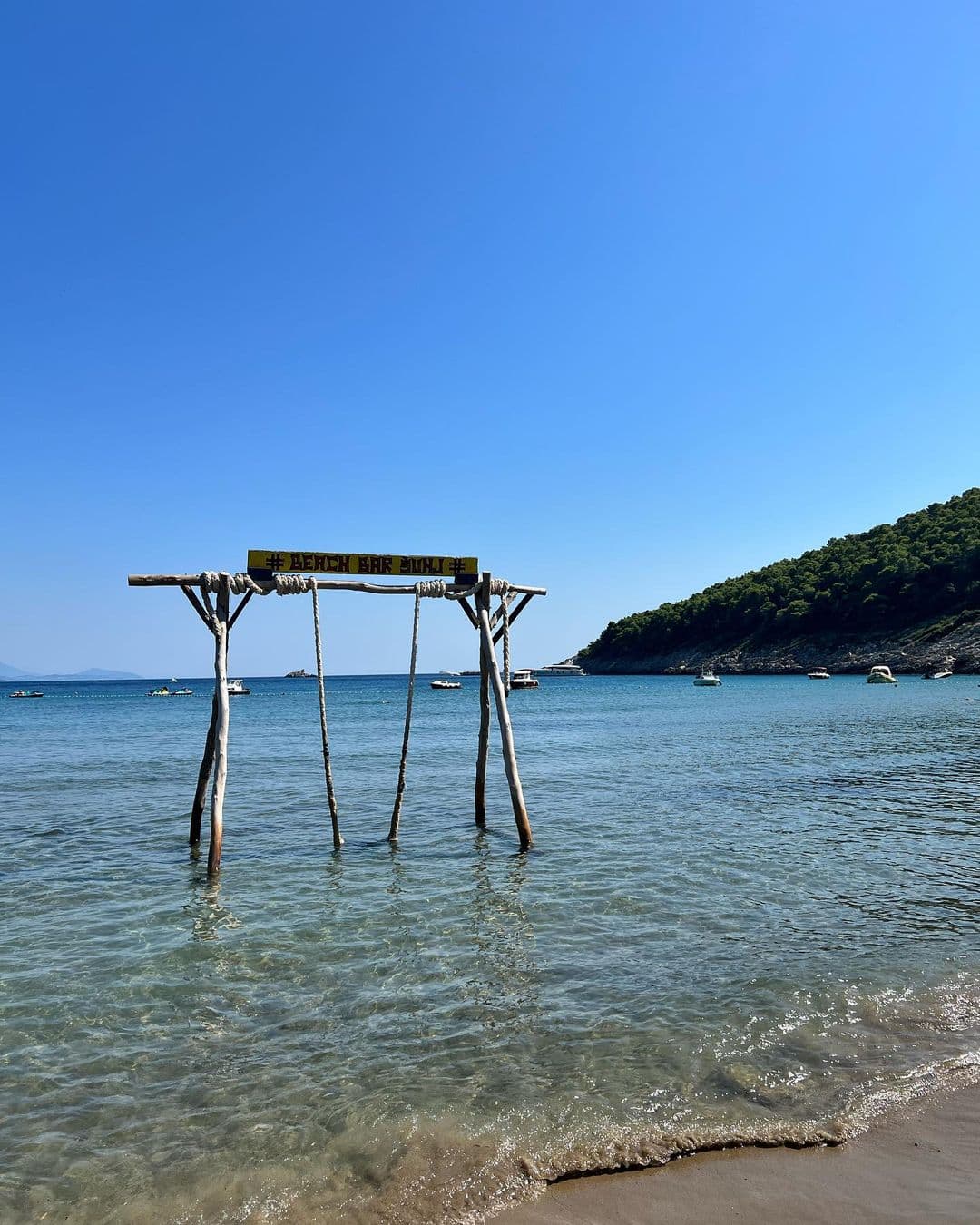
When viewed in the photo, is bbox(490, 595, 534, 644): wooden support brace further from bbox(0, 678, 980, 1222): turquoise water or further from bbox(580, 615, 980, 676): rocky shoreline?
bbox(580, 615, 980, 676): rocky shoreline

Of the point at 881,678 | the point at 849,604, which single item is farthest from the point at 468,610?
the point at 849,604

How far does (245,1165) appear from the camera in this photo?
510 cm

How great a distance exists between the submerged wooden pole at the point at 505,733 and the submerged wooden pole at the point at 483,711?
0.04 m

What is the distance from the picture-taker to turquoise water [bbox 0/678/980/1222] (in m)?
5.20

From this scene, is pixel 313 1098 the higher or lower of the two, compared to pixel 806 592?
lower

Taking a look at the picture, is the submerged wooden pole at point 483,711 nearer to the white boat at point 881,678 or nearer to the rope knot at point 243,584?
the rope knot at point 243,584

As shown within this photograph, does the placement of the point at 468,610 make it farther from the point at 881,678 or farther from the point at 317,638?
the point at 881,678

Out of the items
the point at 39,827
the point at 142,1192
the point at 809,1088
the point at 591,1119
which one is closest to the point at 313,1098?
the point at 142,1192

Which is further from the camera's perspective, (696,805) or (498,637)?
(696,805)

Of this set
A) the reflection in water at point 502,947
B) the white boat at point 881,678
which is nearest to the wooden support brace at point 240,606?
the reflection in water at point 502,947

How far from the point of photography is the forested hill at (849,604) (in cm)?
11375

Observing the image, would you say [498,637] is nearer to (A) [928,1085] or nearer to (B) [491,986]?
(B) [491,986]

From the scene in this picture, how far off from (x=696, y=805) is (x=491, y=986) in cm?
1212

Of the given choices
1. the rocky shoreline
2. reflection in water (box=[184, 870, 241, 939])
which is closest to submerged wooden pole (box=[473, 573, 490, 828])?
reflection in water (box=[184, 870, 241, 939])
